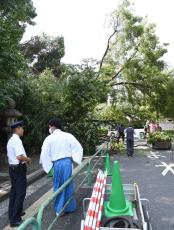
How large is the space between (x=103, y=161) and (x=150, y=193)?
3854mm

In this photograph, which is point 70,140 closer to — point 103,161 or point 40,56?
point 103,161

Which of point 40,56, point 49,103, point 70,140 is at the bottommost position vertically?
point 70,140

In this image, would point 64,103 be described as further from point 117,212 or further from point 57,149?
point 117,212

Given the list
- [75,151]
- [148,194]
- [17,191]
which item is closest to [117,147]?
[148,194]

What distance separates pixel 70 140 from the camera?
6.28 meters

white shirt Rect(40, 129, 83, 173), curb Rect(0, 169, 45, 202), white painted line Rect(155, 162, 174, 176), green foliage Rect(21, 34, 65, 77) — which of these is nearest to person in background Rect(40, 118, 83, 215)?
white shirt Rect(40, 129, 83, 173)

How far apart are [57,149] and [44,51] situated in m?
23.0

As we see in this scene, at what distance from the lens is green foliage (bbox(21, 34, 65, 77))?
28.0m

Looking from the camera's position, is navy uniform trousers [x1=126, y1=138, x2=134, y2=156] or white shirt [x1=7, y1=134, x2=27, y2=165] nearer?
white shirt [x1=7, y1=134, x2=27, y2=165]

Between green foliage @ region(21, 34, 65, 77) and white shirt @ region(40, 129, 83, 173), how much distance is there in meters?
22.0

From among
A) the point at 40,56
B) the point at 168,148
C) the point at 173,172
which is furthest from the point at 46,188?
the point at 40,56

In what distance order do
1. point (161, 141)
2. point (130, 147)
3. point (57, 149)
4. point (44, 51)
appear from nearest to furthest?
point (57, 149), point (130, 147), point (161, 141), point (44, 51)

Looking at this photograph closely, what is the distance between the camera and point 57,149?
6199 mm

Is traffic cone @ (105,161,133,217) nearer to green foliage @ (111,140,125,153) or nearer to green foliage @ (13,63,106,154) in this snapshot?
green foliage @ (13,63,106,154)
